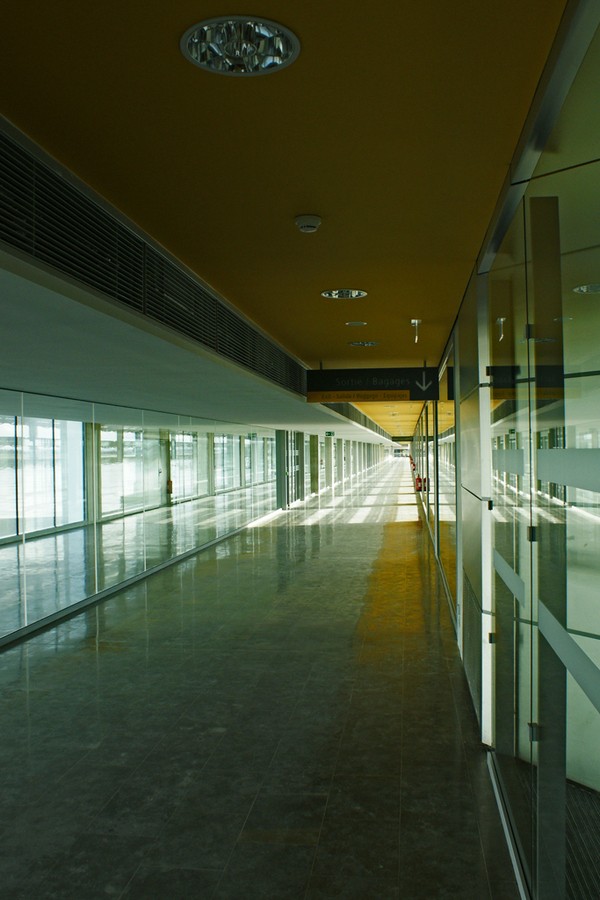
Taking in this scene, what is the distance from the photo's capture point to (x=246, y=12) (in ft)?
6.21

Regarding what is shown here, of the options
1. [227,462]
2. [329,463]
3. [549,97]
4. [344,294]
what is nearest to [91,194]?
[549,97]

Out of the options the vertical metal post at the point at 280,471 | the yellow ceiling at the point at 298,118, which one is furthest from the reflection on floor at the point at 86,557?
the vertical metal post at the point at 280,471

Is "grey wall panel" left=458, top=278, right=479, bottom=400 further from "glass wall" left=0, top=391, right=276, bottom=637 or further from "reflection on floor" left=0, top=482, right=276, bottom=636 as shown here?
"reflection on floor" left=0, top=482, right=276, bottom=636

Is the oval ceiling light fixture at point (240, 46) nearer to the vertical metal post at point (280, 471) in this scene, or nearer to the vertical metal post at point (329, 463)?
the vertical metal post at point (280, 471)

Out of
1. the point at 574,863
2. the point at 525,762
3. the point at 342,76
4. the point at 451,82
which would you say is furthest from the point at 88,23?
the point at 525,762

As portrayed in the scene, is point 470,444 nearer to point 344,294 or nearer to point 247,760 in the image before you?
point 344,294

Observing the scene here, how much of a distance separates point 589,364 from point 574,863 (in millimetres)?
1525

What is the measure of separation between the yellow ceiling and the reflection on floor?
4.86 meters

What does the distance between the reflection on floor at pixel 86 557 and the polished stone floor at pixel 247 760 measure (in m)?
0.54

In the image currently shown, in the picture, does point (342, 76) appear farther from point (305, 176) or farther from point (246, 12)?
point (305, 176)

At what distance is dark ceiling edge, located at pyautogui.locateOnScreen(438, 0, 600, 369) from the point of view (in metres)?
1.74

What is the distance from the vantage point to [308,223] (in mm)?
3576

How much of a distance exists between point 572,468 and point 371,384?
7996 mm

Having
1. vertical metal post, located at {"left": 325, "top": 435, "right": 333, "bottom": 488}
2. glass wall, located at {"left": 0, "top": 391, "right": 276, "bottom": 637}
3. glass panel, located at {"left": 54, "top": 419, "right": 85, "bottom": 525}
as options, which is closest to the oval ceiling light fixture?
glass wall, located at {"left": 0, "top": 391, "right": 276, "bottom": 637}
